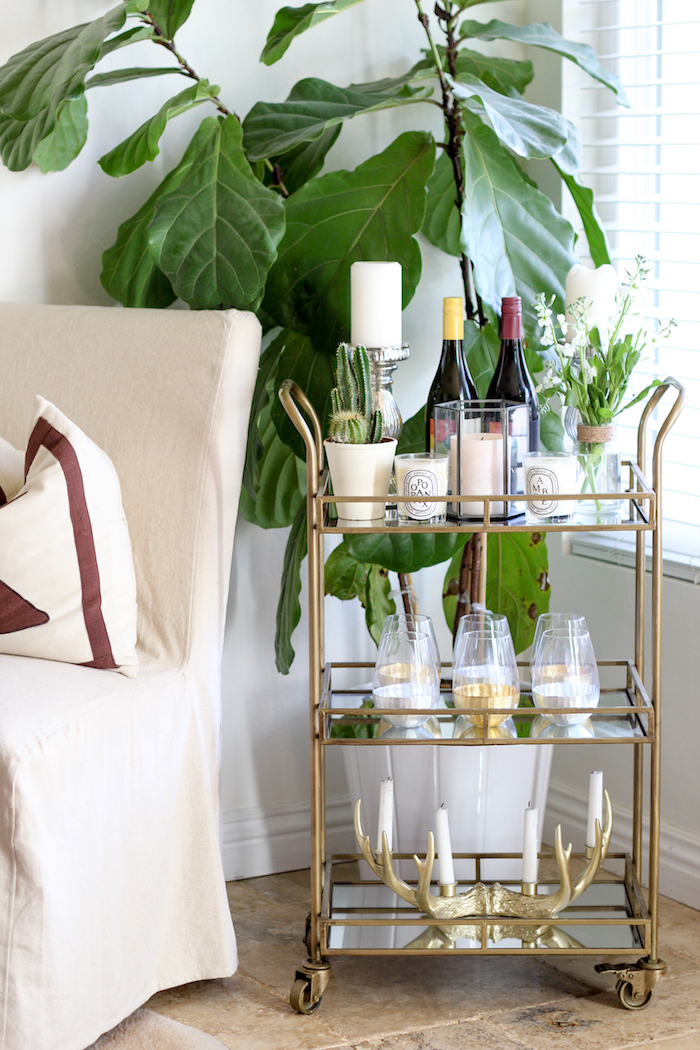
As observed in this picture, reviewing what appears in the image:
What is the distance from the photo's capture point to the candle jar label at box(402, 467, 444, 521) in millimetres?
1520

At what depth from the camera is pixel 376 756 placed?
1.83m

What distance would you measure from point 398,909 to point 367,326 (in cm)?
87

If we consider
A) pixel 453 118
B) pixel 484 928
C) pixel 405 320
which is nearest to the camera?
pixel 484 928

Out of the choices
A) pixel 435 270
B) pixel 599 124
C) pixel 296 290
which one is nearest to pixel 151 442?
pixel 296 290

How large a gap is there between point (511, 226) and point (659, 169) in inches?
16.9

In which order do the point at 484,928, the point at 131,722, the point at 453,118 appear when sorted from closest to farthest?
the point at 131,722 < the point at 484,928 < the point at 453,118

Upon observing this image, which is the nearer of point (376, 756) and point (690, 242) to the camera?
point (376, 756)

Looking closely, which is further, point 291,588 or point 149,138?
point 291,588

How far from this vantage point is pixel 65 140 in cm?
176

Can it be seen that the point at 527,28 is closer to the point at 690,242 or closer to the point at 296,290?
the point at 690,242

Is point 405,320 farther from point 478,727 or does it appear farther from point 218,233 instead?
point 478,727

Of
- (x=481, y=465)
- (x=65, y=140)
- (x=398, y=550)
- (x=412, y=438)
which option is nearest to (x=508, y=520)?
(x=481, y=465)

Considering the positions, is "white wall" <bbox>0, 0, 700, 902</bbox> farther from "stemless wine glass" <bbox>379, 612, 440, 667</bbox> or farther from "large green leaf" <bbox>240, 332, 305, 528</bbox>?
"stemless wine glass" <bbox>379, 612, 440, 667</bbox>

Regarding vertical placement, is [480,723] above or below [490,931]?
above
